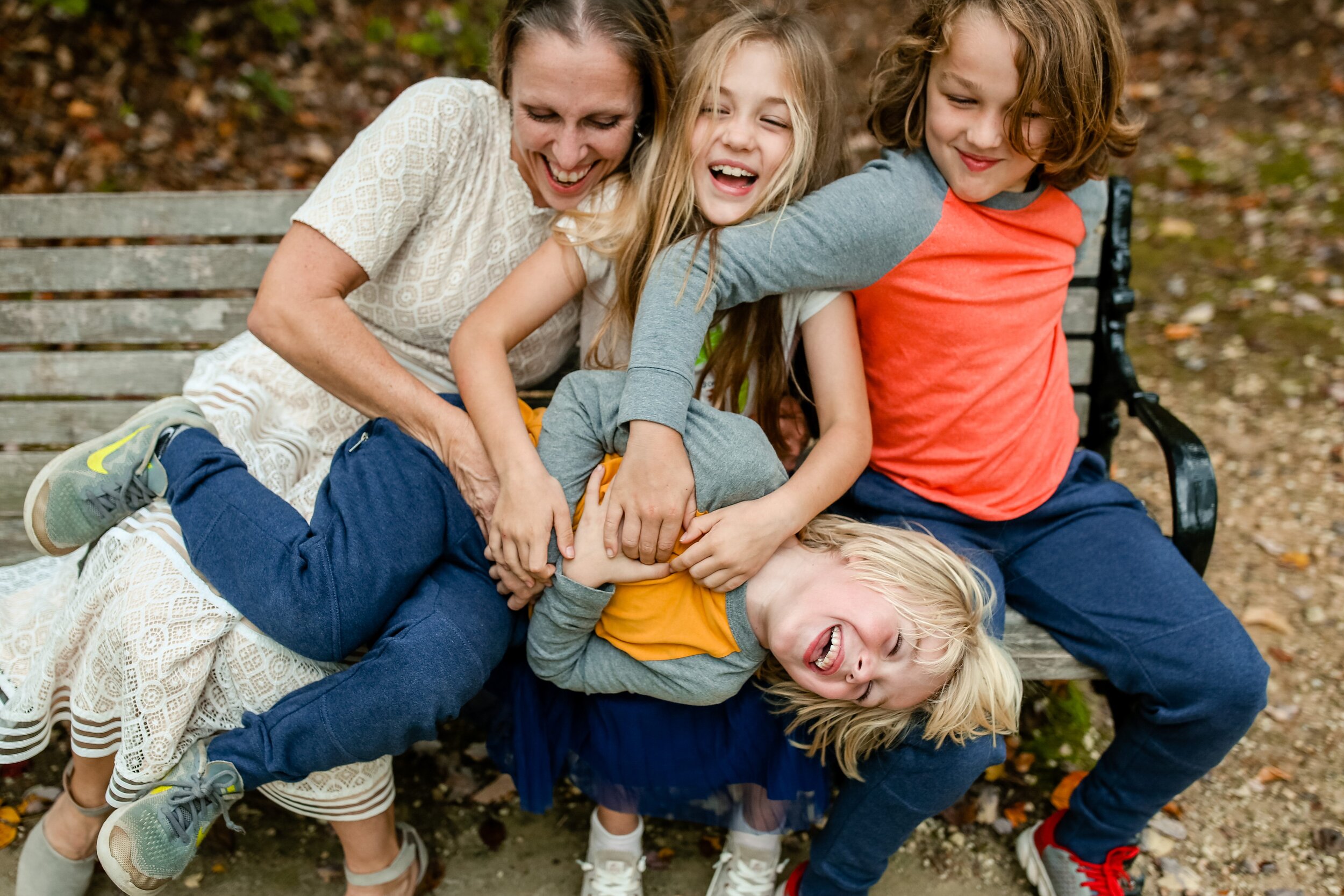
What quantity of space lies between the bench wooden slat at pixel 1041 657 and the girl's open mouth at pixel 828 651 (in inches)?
21.7

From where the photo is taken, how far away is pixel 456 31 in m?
6.38

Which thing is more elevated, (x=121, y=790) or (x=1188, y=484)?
(x=1188, y=484)

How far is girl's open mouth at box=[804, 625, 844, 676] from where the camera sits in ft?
7.00

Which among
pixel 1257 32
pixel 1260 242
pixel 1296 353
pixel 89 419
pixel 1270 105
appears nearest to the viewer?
pixel 89 419

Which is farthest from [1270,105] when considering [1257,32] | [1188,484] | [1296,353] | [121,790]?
[121,790]

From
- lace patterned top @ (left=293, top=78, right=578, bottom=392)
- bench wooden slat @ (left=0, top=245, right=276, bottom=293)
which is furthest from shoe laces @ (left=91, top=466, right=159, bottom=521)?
bench wooden slat @ (left=0, top=245, right=276, bottom=293)

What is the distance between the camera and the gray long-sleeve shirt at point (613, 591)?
2213 mm

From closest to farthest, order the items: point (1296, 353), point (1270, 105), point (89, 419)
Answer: point (89, 419) → point (1296, 353) → point (1270, 105)

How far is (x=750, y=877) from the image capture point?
2.59 meters

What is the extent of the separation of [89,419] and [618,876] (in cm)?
215

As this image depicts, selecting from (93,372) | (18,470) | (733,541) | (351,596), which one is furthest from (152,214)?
(733,541)

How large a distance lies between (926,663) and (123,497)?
5.93 feet

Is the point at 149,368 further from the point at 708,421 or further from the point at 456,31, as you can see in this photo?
the point at 456,31

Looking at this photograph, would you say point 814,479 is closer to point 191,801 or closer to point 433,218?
point 433,218
